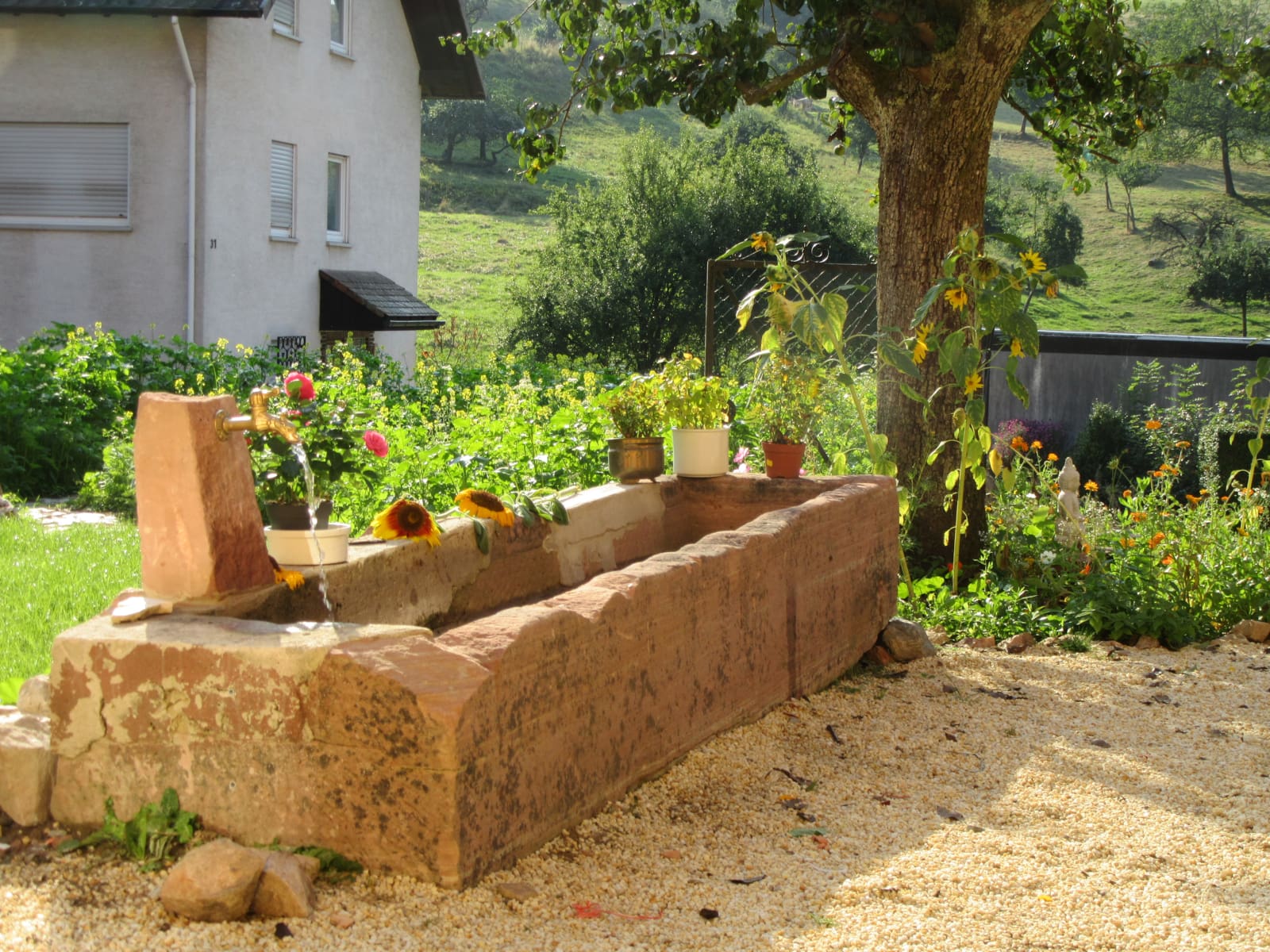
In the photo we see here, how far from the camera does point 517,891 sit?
3008mm

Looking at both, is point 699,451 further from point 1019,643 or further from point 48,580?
point 48,580

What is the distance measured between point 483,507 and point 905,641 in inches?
81.8

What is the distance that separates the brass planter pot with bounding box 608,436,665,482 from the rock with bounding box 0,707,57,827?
3062 mm

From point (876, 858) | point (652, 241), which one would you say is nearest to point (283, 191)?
point (652, 241)

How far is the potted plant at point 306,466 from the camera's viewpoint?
395 centimetres

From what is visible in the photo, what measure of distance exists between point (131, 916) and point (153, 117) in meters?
12.8

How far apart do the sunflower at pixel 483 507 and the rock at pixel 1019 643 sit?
8.62ft

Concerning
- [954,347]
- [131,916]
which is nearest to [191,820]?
[131,916]

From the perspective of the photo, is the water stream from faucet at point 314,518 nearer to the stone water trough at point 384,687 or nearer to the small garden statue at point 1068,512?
the stone water trough at point 384,687

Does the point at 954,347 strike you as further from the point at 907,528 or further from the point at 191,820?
the point at 191,820

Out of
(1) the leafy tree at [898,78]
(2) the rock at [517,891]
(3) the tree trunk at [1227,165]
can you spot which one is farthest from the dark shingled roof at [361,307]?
(3) the tree trunk at [1227,165]

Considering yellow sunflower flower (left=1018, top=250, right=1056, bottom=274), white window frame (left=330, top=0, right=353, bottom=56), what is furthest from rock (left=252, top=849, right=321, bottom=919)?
white window frame (left=330, top=0, right=353, bottom=56)

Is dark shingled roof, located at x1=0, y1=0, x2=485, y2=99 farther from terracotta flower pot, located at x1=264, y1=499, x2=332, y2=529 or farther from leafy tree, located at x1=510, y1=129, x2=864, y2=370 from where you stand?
terracotta flower pot, located at x1=264, y1=499, x2=332, y2=529

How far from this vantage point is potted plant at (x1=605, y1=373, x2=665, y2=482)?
593 centimetres
